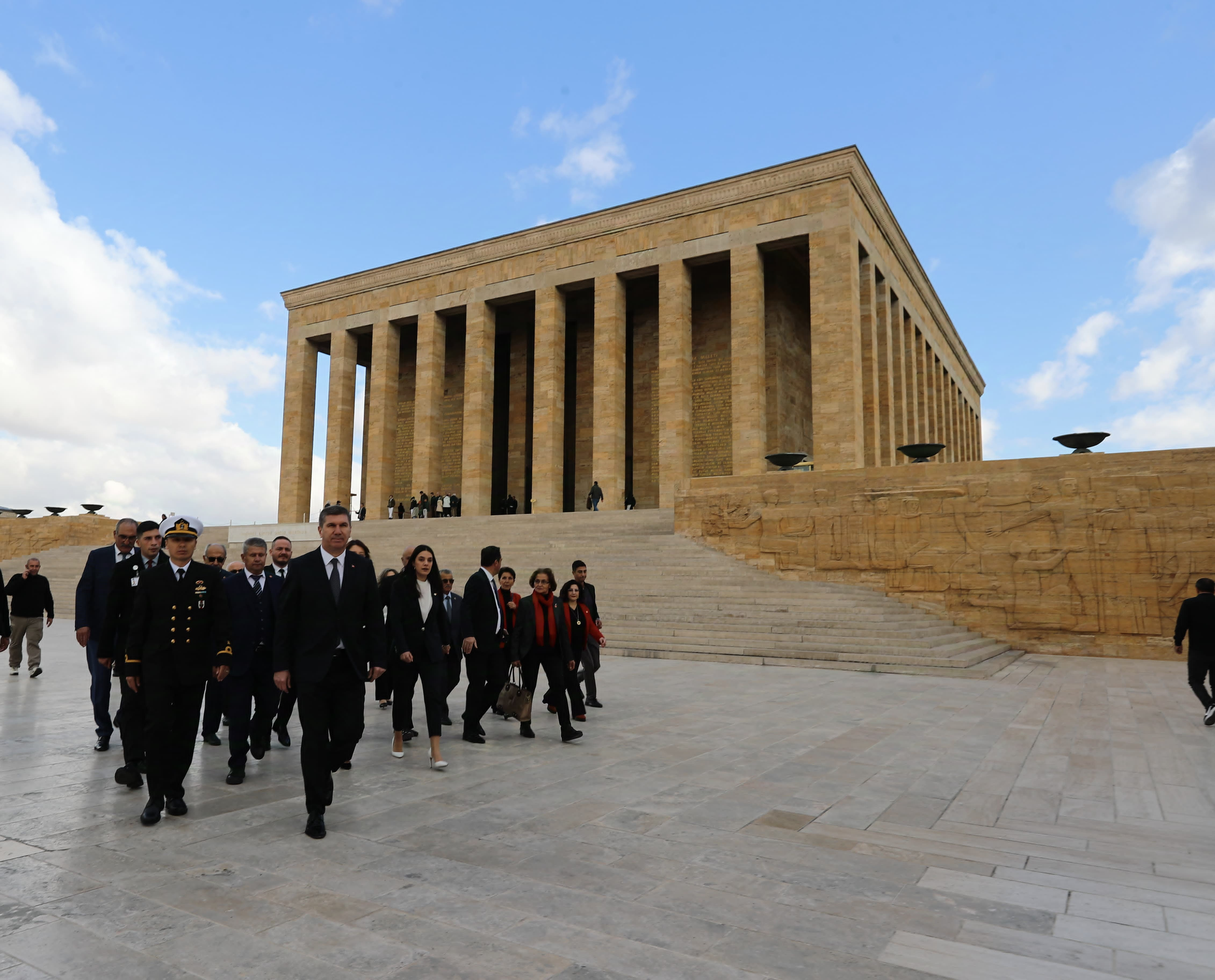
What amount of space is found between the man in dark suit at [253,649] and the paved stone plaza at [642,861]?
36 centimetres

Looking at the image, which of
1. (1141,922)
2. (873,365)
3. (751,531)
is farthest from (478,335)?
(1141,922)

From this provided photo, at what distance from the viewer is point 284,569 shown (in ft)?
20.6

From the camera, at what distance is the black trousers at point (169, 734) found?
4.06m

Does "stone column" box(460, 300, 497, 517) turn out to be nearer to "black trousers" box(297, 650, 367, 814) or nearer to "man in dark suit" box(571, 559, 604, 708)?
"man in dark suit" box(571, 559, 604, 708)

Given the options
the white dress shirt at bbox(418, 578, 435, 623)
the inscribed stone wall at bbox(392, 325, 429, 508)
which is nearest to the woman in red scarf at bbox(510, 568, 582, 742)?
the white dress shirt at bbox(418, 578, 435, 623)

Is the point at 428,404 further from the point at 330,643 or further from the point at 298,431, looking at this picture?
the point at 330,643

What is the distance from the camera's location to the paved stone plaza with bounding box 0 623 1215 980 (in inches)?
103

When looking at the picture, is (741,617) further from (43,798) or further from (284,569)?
(43,798)

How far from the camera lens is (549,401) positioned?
26.9 meters

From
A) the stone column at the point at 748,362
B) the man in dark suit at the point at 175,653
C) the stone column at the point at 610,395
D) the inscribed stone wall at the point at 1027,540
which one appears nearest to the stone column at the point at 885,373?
the stone column at the point at 748,362

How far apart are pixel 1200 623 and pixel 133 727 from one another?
873 cm

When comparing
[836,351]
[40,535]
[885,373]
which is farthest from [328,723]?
[40,535]

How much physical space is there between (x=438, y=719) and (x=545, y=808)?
1.31 metres

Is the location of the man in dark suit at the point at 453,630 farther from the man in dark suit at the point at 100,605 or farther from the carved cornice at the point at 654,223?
the carved cornice at the point at 654,223
